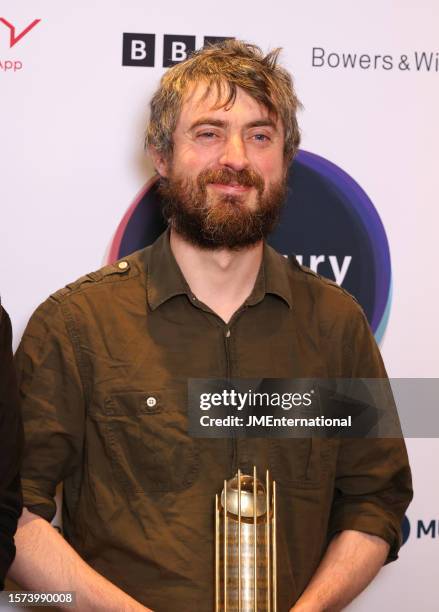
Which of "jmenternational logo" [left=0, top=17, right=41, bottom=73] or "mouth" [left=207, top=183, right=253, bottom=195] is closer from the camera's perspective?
"mouth" [left=207, top=183, right=253, bottom=195]

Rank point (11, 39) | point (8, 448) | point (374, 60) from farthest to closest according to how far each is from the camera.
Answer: point (374, 60)
point (11, 39)
point (8, 448)

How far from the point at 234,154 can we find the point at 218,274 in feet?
0.66

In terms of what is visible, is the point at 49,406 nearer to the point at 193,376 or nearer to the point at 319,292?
the point at 193,376

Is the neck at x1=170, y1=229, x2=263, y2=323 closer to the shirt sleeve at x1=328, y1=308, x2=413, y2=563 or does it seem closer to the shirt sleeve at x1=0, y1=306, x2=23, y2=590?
the shirt sleeve at x1=328, y1=308, x2=413, y2=563

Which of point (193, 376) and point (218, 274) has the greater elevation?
point (218, 274)

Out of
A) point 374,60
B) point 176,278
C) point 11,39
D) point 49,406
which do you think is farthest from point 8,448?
point 374,60

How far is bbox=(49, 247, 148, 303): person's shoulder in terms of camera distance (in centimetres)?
164

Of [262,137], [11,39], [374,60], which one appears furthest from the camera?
[374,60]

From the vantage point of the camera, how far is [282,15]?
1.91 metres

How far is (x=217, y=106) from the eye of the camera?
1.63m

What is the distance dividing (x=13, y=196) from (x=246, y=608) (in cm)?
86

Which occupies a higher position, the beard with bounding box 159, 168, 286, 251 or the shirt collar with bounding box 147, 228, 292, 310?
the beard with bounding box 159, 168, 286, 251

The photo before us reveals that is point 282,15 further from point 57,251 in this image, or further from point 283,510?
point 283,510

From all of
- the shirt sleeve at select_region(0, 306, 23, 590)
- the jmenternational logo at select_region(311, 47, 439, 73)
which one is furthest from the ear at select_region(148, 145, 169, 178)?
the shirt sleeve at select_region(0, 306, 23, 590)
